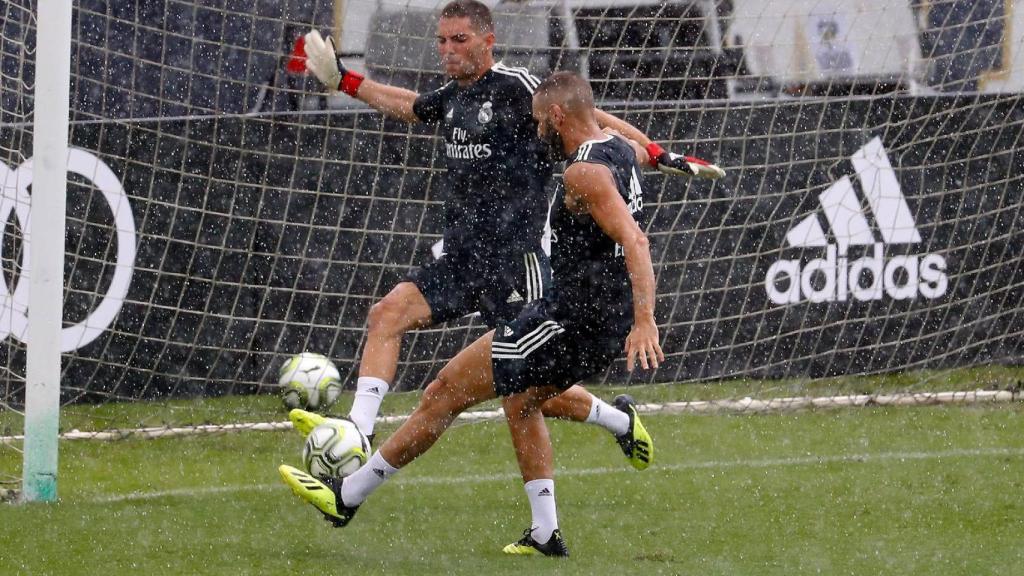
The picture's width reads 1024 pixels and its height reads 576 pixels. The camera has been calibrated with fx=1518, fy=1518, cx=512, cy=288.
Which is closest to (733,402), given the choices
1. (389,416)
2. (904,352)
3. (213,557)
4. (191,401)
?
(904,352)

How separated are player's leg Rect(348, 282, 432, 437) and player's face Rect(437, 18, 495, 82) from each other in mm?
873

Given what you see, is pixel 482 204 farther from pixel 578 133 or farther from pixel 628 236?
pixel 628 236

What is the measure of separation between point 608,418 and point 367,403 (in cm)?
100

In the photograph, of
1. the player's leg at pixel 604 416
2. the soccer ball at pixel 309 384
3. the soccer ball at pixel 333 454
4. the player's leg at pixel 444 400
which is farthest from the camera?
the soccer ball at pixel 309 384

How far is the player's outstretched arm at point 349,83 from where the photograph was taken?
6055mm

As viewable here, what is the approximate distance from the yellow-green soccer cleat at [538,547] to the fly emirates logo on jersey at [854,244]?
4.05 metres

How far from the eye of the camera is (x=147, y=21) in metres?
7.99

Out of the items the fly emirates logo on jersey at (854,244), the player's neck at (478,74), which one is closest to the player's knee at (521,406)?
the player's neck at (478,74)

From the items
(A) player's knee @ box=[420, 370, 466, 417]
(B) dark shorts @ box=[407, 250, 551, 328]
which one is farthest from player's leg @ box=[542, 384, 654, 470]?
(A) player's knee @ box=[420, 370, 466, 417]

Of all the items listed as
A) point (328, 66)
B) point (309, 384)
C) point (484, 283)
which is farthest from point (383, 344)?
point (309, 384)

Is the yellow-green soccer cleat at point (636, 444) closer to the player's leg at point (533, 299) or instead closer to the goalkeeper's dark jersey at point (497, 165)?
the player's leg at point (533, 299)

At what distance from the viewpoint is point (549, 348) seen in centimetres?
494

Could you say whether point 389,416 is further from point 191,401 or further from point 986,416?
point 986,416

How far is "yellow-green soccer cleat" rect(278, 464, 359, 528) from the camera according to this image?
5.17 meters
